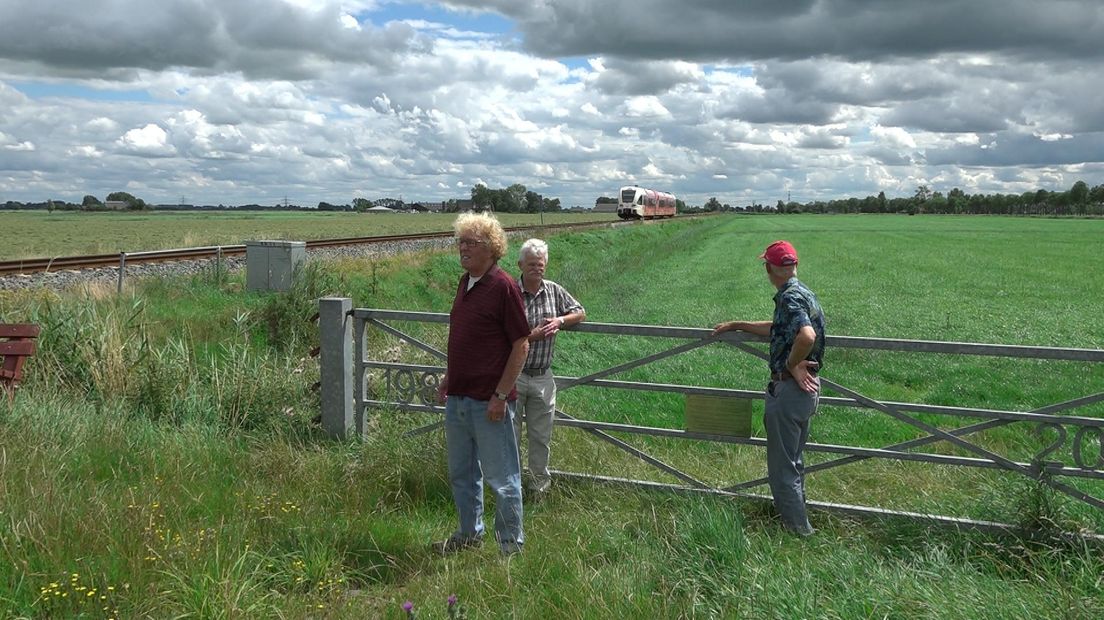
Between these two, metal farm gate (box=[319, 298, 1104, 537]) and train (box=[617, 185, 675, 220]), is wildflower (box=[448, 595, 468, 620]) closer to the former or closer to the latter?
metal farm gate (box=[319, 298, 1104, 537])

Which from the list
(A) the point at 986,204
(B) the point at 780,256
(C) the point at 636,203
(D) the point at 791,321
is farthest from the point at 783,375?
(A) the point at 986,204

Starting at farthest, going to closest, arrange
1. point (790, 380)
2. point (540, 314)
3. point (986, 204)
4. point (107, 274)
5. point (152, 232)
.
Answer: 1. point (986, 204)
2. point (152, 232)
3. point (107, 274)
4. point (540, 314)
5. point (790, 380)

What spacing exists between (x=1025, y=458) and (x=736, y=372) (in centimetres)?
491

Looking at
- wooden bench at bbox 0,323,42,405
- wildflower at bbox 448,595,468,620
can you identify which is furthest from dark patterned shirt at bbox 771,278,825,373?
wooden bench at bbox 0,323,42,405

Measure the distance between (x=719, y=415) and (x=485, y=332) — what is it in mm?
1640

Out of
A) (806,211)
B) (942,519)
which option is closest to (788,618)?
(942,519)

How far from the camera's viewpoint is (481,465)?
4.71 metres

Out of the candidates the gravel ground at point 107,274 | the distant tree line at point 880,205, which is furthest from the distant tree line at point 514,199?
the gravel ground at point 107,274

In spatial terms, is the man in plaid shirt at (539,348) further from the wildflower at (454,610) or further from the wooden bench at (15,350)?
the wooden bench at (15,350)

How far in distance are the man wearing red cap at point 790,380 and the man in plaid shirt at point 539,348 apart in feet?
4.02

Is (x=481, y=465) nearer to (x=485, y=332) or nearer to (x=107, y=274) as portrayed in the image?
(x=485, y=332)

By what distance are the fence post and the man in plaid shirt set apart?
138cm

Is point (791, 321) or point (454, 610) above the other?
point (791, 321)

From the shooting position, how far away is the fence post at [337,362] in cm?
620
